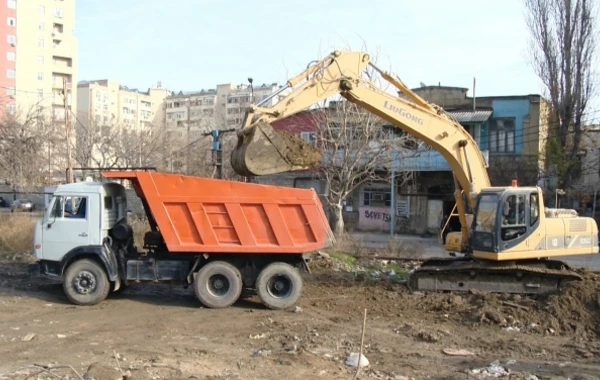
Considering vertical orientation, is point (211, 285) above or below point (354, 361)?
above

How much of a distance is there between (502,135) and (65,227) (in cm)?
2757

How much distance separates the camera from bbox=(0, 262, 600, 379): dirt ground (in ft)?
24.1

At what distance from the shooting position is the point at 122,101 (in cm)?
10812

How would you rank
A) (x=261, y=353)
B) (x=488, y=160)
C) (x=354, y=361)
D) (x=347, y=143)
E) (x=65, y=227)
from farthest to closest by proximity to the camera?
(x=488, y=160) → (x=347, y=143) → (x=65, y=227) → (x=261, y=353) → (x=354, y=361)

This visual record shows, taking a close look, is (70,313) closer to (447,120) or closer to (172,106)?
(447,120)

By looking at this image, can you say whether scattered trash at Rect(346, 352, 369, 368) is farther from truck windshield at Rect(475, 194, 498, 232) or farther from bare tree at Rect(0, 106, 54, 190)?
bare tree at Rect(0, 106, 54, 190)

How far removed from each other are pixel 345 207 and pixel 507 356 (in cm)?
2696

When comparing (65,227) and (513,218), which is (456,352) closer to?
(513,218)

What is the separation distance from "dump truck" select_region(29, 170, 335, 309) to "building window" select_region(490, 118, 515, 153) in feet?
80.4

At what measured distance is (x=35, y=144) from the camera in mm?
36812

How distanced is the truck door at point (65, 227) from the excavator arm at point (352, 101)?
3332mm

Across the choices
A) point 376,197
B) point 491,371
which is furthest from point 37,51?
point 491,371

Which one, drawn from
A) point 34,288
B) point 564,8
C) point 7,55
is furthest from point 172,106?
point 34,288

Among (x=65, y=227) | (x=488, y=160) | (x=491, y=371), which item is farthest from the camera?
(x=488, y=160)
